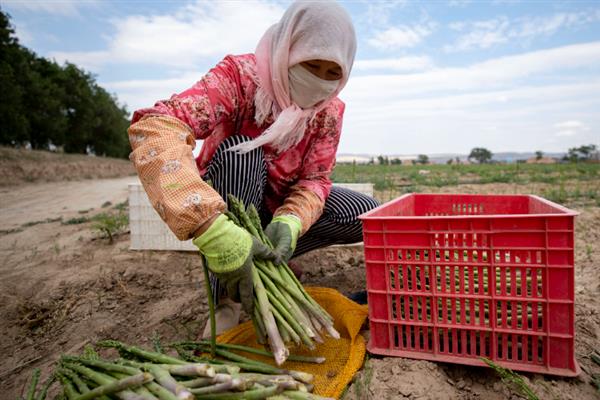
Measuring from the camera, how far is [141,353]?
137cm

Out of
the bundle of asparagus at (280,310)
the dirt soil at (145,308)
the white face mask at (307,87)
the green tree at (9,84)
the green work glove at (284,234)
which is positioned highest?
the green tree at (9,84)

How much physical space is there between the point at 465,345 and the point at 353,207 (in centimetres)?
105

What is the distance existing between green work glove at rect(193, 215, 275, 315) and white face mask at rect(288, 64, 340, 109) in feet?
2.66

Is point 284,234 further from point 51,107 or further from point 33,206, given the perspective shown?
point 51,107

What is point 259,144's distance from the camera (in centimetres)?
206

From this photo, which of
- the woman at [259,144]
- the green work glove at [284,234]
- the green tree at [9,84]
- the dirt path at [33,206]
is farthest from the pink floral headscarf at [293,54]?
the green tree at [9,84]

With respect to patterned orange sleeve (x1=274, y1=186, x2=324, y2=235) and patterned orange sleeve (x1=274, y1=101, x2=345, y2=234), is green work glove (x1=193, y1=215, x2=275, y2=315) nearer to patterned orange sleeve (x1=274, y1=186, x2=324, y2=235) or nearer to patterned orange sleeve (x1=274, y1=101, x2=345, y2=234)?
patterned orange sleeve (x1=274, y1=186, x2=324, y2=235)

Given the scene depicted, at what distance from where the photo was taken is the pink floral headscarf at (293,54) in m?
1.88

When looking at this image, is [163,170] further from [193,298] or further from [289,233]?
[193,298]

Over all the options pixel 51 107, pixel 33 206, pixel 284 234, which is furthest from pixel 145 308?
pixel 51 107

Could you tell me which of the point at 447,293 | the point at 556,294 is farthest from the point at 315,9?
the point at 556,294

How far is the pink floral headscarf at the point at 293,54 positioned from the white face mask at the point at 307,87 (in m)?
0.03

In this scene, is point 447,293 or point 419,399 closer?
point 419,399

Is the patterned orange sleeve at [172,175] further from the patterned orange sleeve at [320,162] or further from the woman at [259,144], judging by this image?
the patterned orange sleeve at [320,162]
